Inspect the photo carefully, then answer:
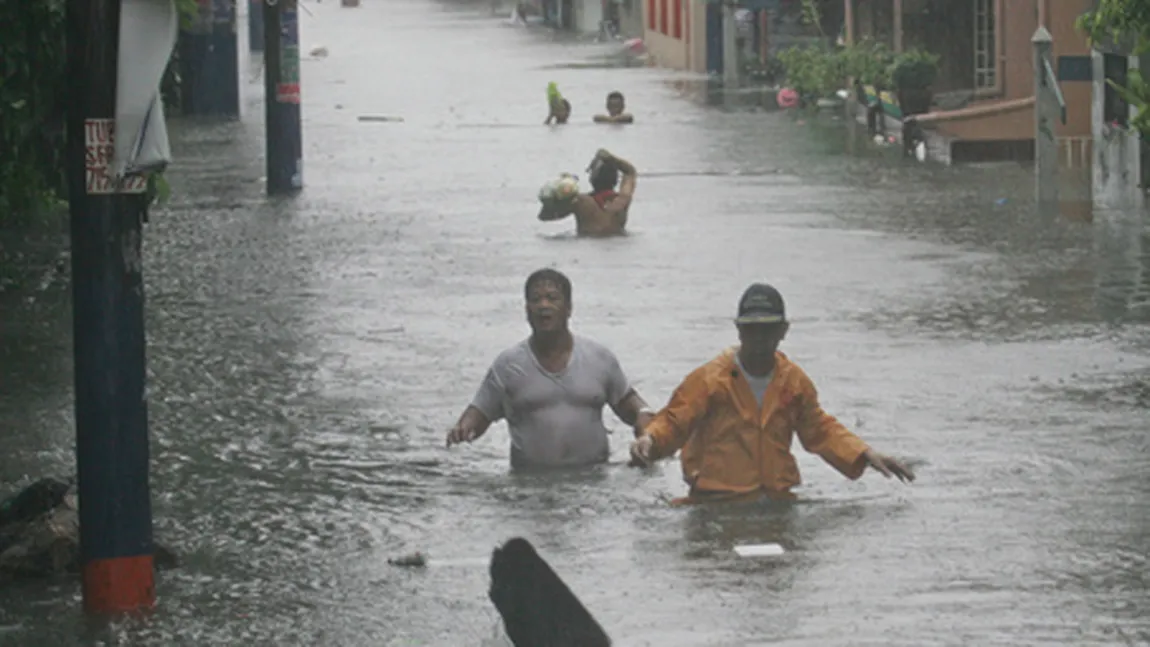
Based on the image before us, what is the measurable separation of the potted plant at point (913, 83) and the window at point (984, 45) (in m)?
2.16

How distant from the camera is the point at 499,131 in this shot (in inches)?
1419

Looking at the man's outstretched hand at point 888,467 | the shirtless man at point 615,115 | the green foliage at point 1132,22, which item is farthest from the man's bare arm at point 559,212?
the shirtless man at point 615,115

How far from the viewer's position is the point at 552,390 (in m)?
11.1

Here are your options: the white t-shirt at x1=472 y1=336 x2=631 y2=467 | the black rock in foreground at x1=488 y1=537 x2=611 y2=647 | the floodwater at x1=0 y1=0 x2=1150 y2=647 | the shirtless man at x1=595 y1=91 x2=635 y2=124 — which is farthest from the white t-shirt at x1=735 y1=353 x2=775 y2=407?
the shirtless man at x1=595 y1=91 x2=635 y2=124

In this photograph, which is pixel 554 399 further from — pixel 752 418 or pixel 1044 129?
pixel 1044 129

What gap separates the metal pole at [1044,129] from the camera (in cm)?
2273

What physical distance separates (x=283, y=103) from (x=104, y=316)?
17.5 metres

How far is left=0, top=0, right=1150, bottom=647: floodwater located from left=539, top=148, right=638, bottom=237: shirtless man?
232 mm

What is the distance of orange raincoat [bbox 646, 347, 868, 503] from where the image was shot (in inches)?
402

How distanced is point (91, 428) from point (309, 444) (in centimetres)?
372

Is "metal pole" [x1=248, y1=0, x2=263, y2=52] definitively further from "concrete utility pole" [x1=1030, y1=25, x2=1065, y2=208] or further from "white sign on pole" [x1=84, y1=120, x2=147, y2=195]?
"white sign on pole" [x1=84, y1=120, x2=147, y2=195]

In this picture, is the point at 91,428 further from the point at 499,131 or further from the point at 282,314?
the point at 499,131

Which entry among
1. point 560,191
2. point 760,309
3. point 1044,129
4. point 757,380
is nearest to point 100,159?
point 760,309

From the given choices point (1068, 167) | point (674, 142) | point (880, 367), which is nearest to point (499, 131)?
point (674, 142)
